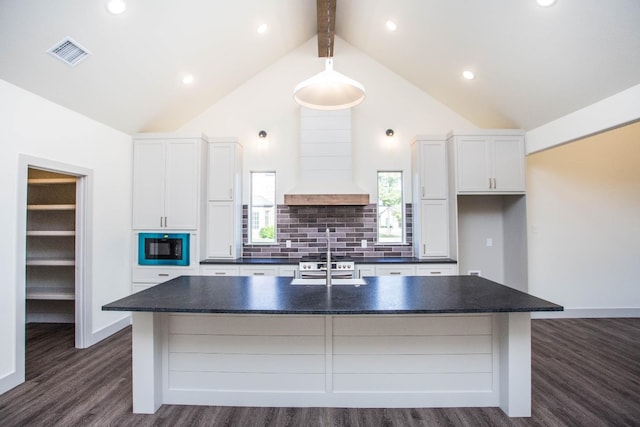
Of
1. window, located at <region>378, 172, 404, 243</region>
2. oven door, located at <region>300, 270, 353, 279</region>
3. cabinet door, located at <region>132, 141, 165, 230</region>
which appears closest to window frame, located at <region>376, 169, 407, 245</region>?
window, located at <region>378, 172, 404, 243</region>

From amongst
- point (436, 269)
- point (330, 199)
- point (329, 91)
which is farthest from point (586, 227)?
point (329, 91)

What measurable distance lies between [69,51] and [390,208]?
4.00 metres

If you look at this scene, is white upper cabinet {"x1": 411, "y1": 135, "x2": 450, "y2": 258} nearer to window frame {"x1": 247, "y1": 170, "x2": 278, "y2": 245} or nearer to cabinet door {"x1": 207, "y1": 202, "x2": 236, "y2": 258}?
window frame {"x1": 247, "y1": 170, "x2": 278, "y2": 245}

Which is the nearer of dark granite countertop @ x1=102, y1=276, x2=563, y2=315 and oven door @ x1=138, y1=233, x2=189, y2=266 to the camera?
dark granite countertop @ x1=102, y1=276, x2=563, y2=315

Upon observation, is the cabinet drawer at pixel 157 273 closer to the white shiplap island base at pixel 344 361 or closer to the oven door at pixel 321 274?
the oven door at pixel 321 274

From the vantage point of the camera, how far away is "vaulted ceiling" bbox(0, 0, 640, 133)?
252cm

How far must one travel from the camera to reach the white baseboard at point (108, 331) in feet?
11.6

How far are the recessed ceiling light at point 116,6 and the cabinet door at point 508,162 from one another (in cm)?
426

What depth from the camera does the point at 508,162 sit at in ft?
13.5

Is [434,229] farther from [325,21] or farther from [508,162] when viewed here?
[325,21]

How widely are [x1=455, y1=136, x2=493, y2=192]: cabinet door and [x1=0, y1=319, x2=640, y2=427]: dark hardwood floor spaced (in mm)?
1966

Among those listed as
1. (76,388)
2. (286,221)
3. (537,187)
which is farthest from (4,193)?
(537,187)

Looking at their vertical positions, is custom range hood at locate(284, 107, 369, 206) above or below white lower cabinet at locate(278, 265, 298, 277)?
above

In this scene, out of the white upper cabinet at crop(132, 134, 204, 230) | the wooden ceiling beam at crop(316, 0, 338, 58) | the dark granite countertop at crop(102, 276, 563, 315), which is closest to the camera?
the dark granite countertop at crop(102, 276, 563, 315)
